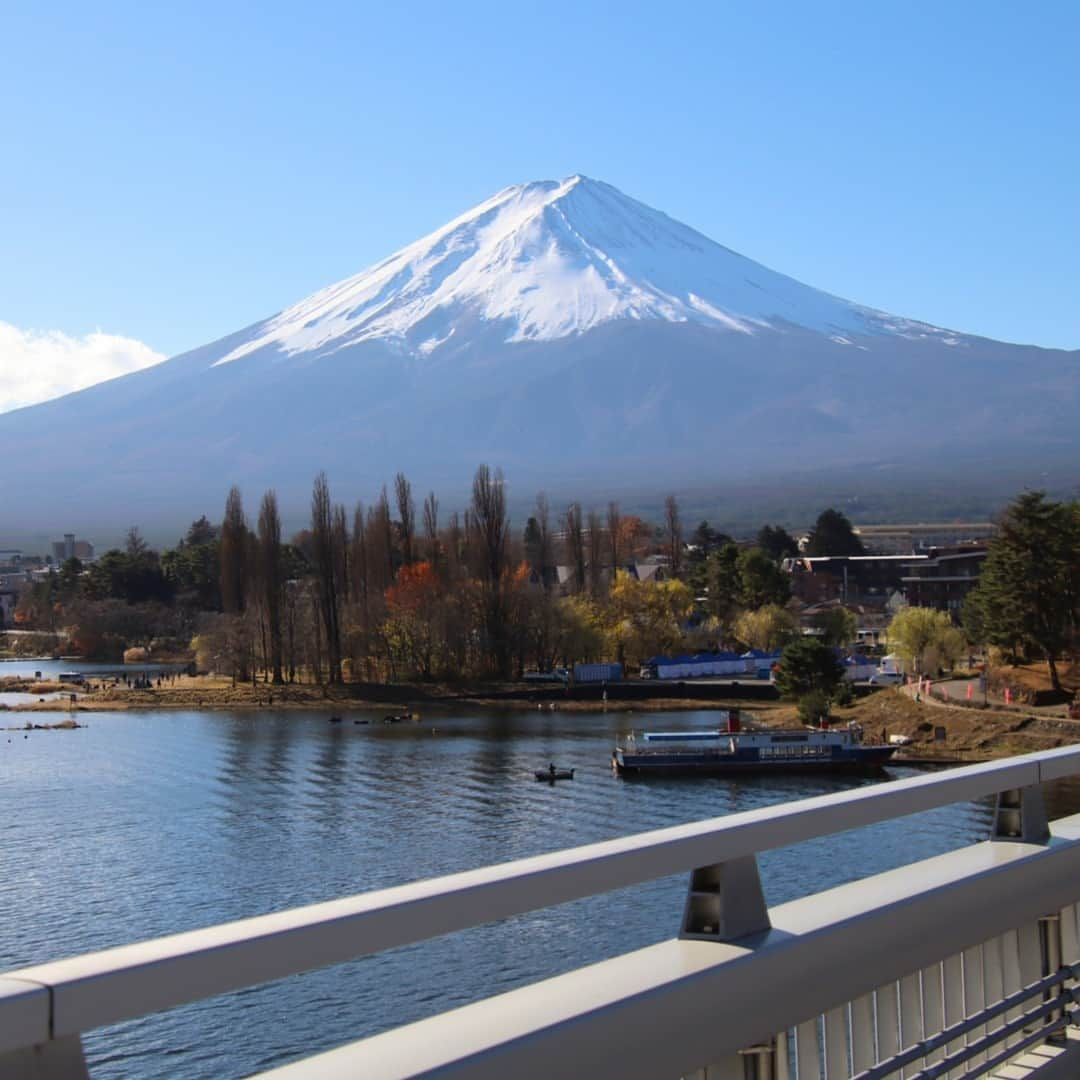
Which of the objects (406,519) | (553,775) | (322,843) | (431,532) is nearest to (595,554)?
(431,532)

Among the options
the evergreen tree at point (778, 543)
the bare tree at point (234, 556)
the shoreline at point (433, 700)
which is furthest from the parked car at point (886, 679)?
the evergreen tree at point (778, 543)

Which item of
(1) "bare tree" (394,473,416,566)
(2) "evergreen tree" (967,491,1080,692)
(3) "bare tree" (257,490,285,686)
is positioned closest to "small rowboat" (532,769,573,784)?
(2) "evergreen tree" (967,491,1080,692)

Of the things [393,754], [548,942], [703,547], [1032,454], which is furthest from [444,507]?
[548,942]

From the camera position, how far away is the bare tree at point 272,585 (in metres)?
46.1

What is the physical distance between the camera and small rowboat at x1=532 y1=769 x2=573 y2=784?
2600 cm

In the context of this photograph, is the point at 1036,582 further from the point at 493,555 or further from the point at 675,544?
the point at 675,544

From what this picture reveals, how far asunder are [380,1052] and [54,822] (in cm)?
2158

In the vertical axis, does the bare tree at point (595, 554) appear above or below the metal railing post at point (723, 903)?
above

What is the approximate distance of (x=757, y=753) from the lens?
1139 inches

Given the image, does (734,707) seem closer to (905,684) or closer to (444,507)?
(905,684)

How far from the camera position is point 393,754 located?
30125mm

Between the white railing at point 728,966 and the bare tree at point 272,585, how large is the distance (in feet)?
142

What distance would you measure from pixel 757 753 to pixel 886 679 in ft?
38.6

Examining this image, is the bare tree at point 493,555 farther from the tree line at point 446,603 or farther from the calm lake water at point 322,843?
the calm lake water at point 322,843
